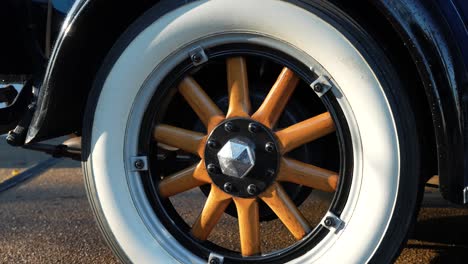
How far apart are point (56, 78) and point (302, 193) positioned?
3.05 ft

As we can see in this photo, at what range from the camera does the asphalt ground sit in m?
2.14

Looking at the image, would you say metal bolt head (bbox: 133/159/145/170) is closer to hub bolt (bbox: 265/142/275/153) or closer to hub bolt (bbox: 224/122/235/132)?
hub bolt (bbox: 224/122/235/132)

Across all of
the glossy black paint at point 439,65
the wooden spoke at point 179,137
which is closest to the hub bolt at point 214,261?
the wooden spoke at point 179,137

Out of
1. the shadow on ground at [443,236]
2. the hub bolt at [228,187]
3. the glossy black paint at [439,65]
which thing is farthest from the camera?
the shadow on ground at [443,236]

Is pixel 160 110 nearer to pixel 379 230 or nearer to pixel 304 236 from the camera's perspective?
pixel 304 236

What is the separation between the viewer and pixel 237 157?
1.52m

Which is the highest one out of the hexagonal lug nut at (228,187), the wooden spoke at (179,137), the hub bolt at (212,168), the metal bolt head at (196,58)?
the metal bolt head at (196,58)

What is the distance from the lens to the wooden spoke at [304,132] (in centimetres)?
153

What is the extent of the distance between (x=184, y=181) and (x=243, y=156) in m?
0.27

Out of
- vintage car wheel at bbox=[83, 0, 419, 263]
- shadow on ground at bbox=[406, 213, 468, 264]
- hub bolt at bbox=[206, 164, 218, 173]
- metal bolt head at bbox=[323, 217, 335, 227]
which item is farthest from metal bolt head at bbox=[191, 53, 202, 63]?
shadow on ground at bbox=[406, 213, 468, 264]

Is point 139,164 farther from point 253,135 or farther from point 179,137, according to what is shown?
point 253,135

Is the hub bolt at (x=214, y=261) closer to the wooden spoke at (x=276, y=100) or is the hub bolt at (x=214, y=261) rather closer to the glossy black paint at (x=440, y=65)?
the wooden spoke at (x=276, y=100)

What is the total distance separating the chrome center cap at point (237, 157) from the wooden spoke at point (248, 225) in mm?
99

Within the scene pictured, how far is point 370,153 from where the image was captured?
1.42 meters
